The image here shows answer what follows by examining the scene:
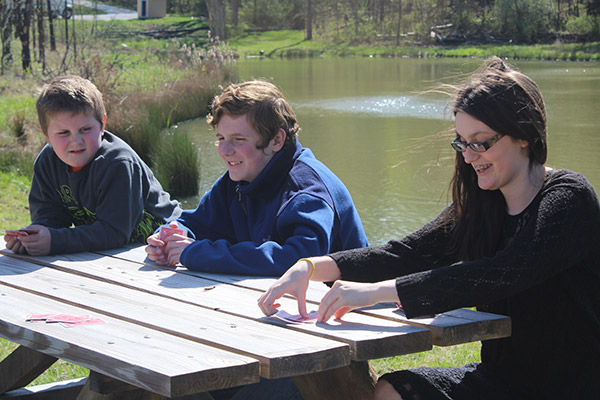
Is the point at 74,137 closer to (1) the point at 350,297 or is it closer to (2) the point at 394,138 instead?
(1) the point at 350,297

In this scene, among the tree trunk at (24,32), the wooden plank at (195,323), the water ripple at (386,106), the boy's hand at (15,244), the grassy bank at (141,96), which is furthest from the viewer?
the tree trunk at (24,32)

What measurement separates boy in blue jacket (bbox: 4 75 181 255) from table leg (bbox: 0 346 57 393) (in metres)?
0.34

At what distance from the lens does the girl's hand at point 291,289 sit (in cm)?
177

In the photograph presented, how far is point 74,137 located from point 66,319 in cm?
113

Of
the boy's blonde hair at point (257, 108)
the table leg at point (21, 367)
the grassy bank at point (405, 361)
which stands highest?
the boy's blonde hair at point (257, 108)

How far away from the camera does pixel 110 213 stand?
8.64ft

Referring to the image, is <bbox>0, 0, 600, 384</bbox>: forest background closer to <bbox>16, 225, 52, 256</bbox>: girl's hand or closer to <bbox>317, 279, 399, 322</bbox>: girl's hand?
<bbox>16, 225, 52, 256</bbox>: girl's hand

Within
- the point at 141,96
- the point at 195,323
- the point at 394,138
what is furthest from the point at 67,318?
the point at 141,96

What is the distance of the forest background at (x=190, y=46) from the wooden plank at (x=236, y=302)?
812mm

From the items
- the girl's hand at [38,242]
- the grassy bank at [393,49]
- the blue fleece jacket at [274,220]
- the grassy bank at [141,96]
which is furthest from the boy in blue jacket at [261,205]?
the grassy bank at [393,49]

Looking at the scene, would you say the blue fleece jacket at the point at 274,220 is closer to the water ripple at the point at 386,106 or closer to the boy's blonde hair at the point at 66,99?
the boy's blonde hair at the point at 66,99

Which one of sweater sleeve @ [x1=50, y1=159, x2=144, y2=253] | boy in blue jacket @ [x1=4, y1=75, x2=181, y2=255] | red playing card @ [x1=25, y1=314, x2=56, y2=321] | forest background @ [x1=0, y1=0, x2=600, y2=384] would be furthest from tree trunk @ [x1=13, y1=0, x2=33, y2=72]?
red playing card @ [x1=25, y1=314, x2=56, y2=321]

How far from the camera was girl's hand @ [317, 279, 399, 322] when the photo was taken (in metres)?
1.70

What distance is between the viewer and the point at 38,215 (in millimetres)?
2955
